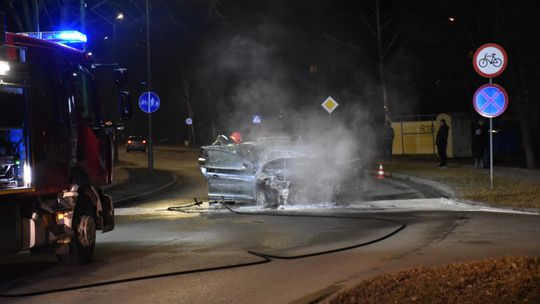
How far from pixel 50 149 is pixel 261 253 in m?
2.95

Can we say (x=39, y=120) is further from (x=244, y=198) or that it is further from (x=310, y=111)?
(x=310, y=111)

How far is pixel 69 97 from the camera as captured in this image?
25.7 ft

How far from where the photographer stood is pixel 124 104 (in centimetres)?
919

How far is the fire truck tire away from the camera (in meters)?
7.73

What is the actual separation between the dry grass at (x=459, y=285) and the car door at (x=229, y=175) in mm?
8023

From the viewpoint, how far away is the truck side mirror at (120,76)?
29.2 ft

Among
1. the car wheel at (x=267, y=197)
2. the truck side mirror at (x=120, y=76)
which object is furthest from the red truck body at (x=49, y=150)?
the car wheel at (x=267, y=197)

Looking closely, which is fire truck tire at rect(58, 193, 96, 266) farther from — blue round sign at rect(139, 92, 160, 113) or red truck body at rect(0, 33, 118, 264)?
blue round sign at rect(139, 92, 160, 113)

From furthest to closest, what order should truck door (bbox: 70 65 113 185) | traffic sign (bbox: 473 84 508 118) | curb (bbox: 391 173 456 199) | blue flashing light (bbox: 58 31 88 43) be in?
1. curb (bbox: 391 173 456 199)
2. traffic sign (bbox: 473 84 508 118)
3. blue flashing light (bbox: 58 31 88 43)
4. truck door (bbox: 70 65 113 185)

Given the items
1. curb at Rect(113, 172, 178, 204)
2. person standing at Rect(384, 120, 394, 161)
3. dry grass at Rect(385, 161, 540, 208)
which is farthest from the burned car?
person standing at Rect(384, 120, 394, 161)

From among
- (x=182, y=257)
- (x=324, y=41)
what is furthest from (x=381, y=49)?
(x=182, y=257)

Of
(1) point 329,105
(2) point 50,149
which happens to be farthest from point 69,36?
(1) point 329,105

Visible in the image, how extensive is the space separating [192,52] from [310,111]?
562 inches

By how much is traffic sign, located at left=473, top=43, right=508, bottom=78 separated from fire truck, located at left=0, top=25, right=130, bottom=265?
29.6 ft
